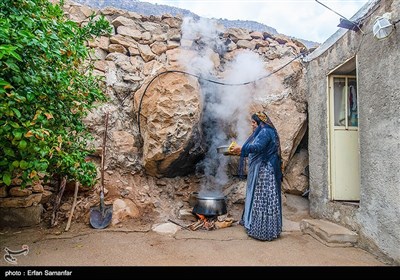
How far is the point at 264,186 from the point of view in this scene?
383 centimetres

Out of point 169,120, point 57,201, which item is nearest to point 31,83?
point 57,201

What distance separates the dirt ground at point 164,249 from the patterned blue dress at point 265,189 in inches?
6.8

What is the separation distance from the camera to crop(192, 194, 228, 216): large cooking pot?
4391 mm

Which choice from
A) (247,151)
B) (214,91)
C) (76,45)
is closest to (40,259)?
(76,45)

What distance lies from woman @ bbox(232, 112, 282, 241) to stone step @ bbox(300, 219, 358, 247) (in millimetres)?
504

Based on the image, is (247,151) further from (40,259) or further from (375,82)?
(40,259)

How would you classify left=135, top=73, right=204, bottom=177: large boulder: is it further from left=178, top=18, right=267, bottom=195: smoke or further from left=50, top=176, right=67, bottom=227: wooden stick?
left=50, top=176, right=67, bottom=227: wooden stick

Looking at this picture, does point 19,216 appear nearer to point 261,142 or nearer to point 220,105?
point 261,142

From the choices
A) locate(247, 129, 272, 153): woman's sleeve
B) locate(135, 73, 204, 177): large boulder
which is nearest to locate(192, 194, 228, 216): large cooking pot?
locate(135, 73, 204, 177): large boulder

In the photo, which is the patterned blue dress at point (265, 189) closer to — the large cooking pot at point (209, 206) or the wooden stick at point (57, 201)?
the large cooking pot at point (209, 206)

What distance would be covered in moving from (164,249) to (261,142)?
192 cm

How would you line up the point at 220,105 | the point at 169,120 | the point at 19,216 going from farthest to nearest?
the point at 220,105
the point at 169,120
the point at 19,216

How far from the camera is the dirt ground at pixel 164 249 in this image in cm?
289

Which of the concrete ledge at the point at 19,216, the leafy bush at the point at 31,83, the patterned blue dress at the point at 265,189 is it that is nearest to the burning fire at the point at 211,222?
the patterned blue dress at the point at 265,189
